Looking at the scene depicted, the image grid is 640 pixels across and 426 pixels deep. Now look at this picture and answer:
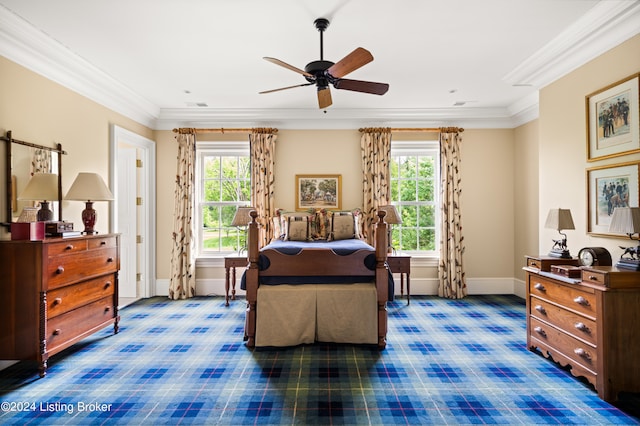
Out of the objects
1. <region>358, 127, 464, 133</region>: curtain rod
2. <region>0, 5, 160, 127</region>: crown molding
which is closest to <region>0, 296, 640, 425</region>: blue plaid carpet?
<region>0, 5, 160, 127</region>: crown molding

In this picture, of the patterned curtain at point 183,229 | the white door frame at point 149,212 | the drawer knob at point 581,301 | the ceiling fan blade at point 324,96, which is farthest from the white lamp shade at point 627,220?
the white door frame at point 149,212

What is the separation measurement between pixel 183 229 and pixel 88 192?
1906 mm

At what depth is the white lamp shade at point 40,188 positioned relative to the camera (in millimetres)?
2781

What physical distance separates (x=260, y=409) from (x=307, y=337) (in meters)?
1.05

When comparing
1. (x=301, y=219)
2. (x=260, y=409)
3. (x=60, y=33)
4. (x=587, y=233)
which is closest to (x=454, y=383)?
(x=260, y=409)

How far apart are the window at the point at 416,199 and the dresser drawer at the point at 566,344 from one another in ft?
7.90

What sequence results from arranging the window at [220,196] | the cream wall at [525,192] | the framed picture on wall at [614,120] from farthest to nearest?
1. the window at [220,196]
2. the cream wall at [525,192]
3. the framed picture on wall at [614,120]

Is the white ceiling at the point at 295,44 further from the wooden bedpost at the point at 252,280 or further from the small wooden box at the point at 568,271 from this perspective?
the small wooden box at the point at 568,271

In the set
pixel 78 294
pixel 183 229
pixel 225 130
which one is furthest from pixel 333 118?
pixel 78 294

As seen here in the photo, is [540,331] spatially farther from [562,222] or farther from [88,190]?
[88,190]

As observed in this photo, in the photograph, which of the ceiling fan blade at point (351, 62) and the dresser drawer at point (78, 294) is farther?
the dresser drawer at point (78, 294)

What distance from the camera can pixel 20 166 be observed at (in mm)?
2871

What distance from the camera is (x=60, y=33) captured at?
2875 millimetres

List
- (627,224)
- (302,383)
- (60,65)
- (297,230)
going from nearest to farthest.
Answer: (627,224), (302,383), (60,65), (297,230)
